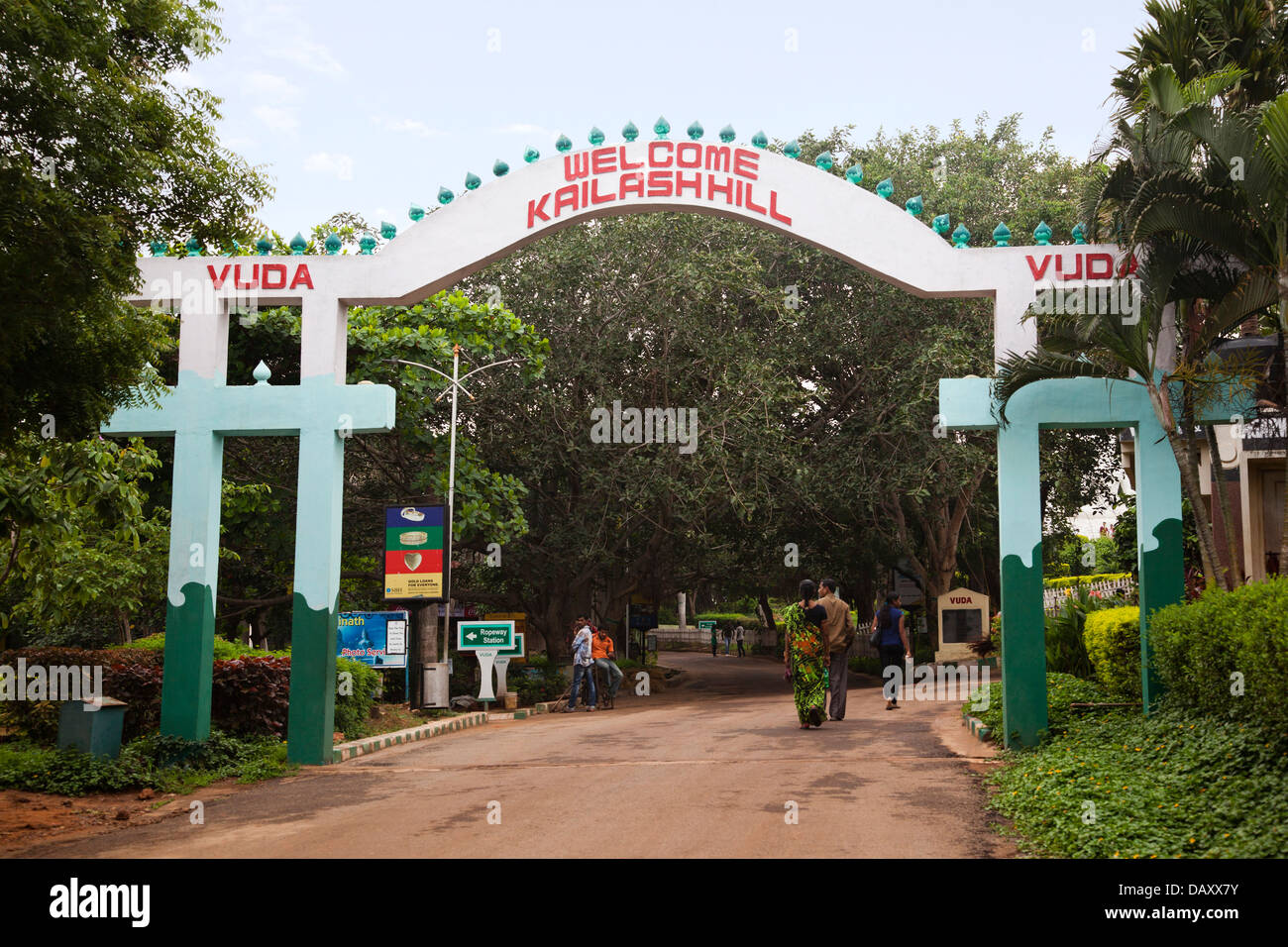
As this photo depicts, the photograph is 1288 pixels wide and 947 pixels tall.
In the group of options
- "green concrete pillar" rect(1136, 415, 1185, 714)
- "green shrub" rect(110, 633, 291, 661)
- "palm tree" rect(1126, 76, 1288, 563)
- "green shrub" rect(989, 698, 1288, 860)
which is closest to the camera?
"green shrub" rect(989, 698, 1288, 860)

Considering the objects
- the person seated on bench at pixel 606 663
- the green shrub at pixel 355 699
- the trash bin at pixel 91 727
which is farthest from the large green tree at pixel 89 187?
the person seated on bench at pixel 606 663

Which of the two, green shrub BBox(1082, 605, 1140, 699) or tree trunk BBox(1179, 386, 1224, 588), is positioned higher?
tree trunk BBox(1179, 386, 1224, 588)

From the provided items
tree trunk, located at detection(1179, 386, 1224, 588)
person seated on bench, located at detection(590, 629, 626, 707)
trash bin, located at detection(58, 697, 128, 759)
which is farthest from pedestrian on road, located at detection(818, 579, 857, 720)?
person seated on bench, located at detection(590, 629, 626, 707)

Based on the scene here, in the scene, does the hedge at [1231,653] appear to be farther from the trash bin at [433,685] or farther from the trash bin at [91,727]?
the trash bin at [433,685]

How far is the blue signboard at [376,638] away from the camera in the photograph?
1941 centimetres

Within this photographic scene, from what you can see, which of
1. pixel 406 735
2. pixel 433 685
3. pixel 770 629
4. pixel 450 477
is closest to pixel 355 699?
pixel 406 735

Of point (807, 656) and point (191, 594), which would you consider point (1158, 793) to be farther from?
point (191, 594)

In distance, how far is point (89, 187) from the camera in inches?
321

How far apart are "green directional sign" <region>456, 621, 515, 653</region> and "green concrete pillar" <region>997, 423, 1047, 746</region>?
11589 mm

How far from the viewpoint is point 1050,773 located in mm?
8703

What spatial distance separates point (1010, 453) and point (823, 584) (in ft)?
10.3

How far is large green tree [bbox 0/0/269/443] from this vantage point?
24.5ft

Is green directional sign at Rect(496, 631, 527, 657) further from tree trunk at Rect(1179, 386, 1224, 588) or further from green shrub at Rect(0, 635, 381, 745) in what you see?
tree trunk at Rect(1179, 386, 1224, 588)

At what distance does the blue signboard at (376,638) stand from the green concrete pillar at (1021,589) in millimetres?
11486
